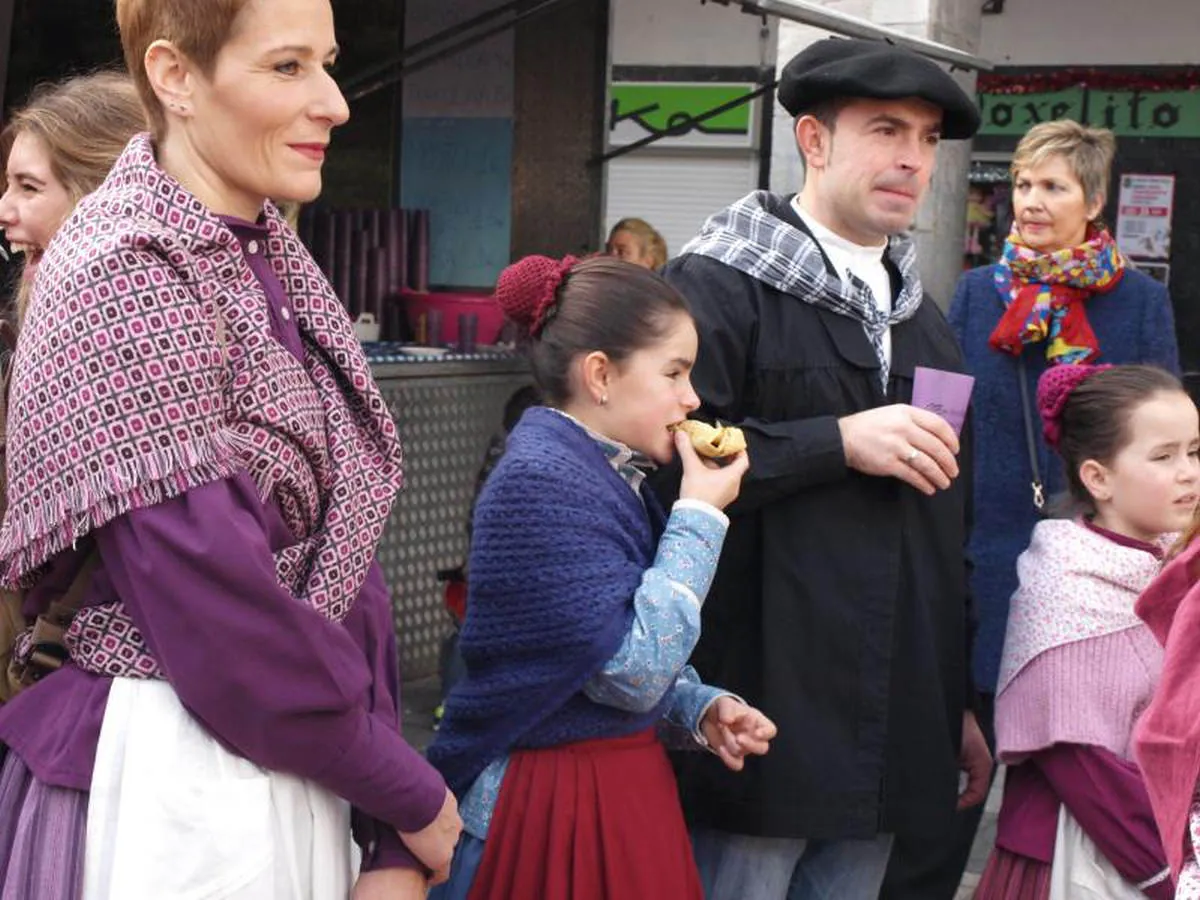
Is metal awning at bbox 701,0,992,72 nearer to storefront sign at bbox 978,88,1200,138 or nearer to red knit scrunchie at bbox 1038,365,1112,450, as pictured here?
red knit scrunchie at bbox 1038,365,1112,450

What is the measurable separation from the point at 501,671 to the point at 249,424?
96 centimetres

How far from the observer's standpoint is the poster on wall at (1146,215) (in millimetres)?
12008

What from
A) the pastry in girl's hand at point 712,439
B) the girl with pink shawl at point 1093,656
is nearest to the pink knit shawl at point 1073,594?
the girl with pink shawl at point 1093,656

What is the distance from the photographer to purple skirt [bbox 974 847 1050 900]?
3648 mm

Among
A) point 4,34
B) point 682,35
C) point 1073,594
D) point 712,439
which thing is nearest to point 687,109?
point 682,35

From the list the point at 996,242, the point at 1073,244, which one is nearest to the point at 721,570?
the point at 1073,244

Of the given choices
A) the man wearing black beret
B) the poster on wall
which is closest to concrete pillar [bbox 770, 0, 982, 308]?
the poster on wall

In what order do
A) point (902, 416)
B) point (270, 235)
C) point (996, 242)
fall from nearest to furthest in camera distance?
1. point (270, 235)
2. point (902, 416)
3. point (996, 242)

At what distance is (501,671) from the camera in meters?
2.97

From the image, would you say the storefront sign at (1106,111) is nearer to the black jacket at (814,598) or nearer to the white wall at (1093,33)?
the white wall at (1093,33)

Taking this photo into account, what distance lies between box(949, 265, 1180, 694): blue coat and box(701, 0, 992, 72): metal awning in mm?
1538

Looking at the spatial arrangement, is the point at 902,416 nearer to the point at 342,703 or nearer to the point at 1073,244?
the point at 342,703

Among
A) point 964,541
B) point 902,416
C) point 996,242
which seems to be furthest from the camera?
point 996,242

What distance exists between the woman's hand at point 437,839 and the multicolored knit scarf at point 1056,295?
2.88 meters
